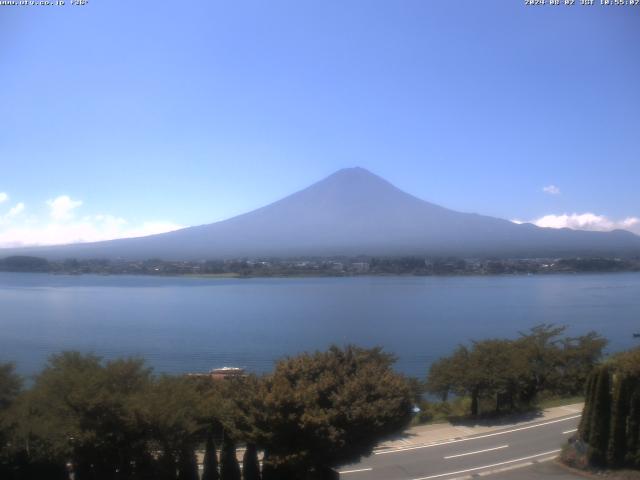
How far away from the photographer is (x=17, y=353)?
762 inches

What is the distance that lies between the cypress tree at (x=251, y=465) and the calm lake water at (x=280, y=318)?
1104cm

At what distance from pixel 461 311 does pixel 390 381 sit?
25705 mm

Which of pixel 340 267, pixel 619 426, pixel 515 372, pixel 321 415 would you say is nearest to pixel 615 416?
pixel 619 426

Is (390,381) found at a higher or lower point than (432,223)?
lower

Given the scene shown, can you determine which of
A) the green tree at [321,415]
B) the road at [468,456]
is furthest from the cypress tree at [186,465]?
the road at [468,456]

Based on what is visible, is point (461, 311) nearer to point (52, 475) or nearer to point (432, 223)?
point (52, 475)

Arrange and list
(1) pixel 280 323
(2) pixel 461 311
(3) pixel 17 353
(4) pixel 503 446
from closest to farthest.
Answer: (4) pixel 503 446
(3) pixel 17 353
(1) pixel 280 323
(2) pixel 461 311

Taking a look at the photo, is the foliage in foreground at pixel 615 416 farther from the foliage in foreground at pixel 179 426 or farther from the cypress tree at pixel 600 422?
the foliage in foreground at pixel 179 426

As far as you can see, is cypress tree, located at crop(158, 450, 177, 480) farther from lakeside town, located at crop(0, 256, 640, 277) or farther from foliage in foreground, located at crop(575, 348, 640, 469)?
lakeside town, located at crop(0, 256, 640, 277)

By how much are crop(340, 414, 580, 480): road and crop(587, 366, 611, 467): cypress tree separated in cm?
86

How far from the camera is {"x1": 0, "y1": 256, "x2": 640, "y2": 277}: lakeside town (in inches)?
2345

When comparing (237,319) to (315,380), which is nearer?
(315,380)

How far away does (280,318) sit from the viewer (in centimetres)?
2802

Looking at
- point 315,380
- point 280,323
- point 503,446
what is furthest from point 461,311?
point 315,380
